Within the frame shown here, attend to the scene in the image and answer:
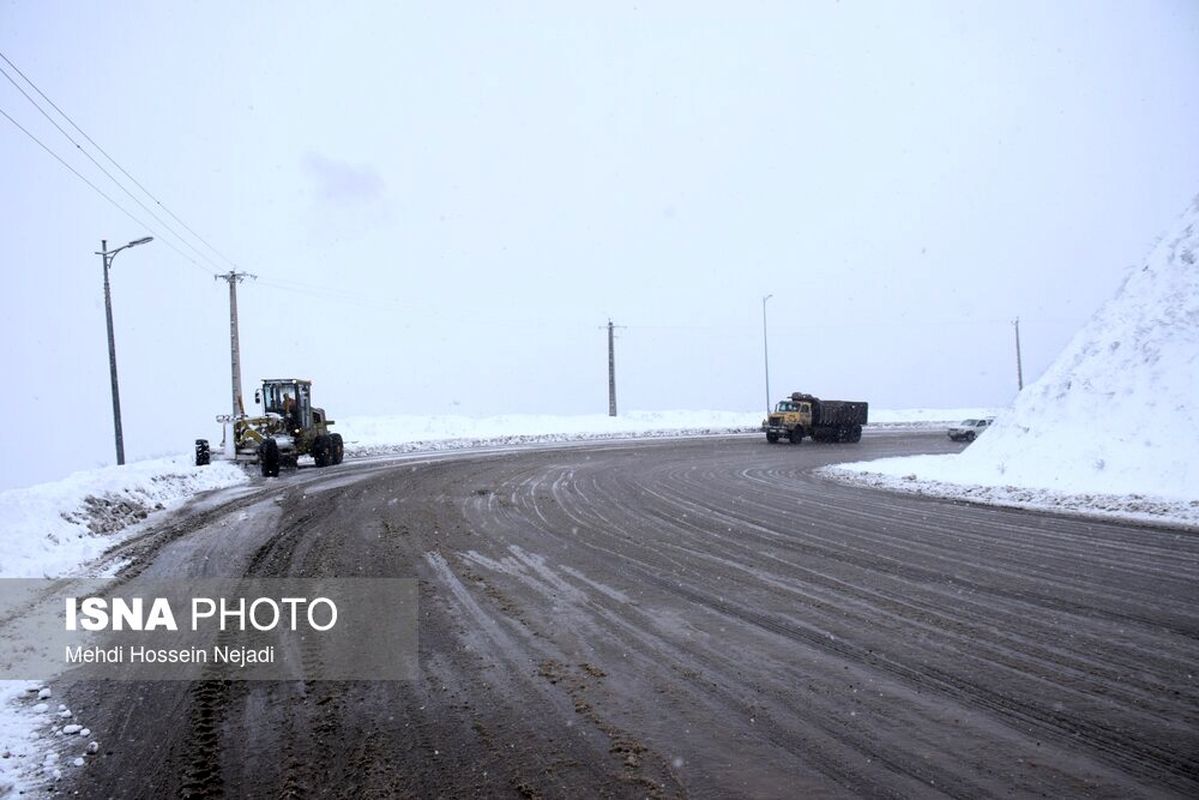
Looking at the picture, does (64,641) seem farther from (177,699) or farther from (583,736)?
(583,736)

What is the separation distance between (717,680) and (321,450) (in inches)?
940

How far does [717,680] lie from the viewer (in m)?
5.11

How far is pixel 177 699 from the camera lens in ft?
16.0

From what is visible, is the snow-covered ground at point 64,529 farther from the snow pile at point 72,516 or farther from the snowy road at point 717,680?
the snowy road at point 717,680

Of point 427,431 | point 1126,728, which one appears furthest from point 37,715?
point 427,431

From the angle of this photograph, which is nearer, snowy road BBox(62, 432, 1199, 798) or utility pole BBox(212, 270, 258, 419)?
snowy road BBox(62, 432, 1199, 798)

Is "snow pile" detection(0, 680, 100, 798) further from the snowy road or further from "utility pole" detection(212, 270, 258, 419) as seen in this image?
"utility pole" detection(212, 270, 258, 419)

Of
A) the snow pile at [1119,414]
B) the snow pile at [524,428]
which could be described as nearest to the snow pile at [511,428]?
the snow pile at [524,428]

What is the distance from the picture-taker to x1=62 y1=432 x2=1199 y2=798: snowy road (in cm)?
382

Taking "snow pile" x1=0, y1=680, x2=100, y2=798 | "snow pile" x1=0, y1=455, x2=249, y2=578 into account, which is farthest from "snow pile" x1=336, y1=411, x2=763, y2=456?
"snow pile" x1=0, y1=680, x2=100, y2=798

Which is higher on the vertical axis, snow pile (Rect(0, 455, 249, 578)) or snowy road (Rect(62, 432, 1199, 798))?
snow pile (Rect(0, 455, 249, 578))

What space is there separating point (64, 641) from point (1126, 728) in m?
7.91

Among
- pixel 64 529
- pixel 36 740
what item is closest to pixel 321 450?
pixel 64 529

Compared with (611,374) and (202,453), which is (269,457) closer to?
(202,453)
